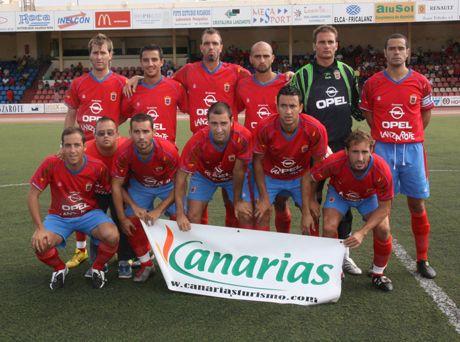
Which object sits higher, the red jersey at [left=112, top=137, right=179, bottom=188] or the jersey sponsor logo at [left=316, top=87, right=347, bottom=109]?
the jersey sponsor logo at [left=316, top=87, right=347, bottom=109]

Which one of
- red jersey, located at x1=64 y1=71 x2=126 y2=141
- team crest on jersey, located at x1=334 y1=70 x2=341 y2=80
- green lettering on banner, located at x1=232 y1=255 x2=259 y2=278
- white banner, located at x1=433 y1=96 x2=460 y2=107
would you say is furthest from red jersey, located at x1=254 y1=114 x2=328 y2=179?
white banner, located at x1=433 y1=96 x2=460 y2=107

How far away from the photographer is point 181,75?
15.5ft

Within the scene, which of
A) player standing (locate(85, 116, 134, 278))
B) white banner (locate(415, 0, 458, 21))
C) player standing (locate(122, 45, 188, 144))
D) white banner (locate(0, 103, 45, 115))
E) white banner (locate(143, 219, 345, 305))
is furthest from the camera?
white banner (locate(415, 0, 458, 21))

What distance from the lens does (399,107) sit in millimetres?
3879

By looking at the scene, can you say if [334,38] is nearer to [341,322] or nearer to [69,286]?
[341,322]

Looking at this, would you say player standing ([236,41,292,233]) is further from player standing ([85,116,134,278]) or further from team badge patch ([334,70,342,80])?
player standing ([85,116,134,278])

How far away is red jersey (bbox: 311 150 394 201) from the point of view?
3502mm

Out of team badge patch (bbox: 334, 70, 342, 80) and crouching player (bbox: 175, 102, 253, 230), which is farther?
team badge patch (bbox: 334, 70, 342, 80)

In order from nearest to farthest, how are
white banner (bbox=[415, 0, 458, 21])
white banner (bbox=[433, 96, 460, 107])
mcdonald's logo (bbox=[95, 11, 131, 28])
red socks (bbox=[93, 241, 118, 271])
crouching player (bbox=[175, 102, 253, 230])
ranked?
crouching player (bbox=[175, 102, 253, 230]), red socks (bbox=[93, 241, 118, 271]), white banner (bbox=[433, 96, 460, 107]), white banner (bbox=[415, 0, 458, 21]), mcdonald's logo (bbox=[95, 11, 131, 28])

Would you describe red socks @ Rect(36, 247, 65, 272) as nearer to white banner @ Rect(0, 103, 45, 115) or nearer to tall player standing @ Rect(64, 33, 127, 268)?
tall player standing @ Rect(64, 33, 127, 268)

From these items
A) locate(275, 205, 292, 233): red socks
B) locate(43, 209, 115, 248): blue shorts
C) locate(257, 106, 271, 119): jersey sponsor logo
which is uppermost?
locate(257, 106, 271, 119): jersey sponsor logo

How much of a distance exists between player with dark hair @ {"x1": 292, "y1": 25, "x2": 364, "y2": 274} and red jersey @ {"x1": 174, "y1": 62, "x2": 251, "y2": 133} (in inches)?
27.2

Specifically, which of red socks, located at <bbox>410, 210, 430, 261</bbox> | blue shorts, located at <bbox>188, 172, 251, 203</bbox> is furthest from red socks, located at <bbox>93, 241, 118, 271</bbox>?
red socks, located at <bbox>410, 210, 430, 261</bbox>

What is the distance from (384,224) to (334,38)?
63.4 inches
